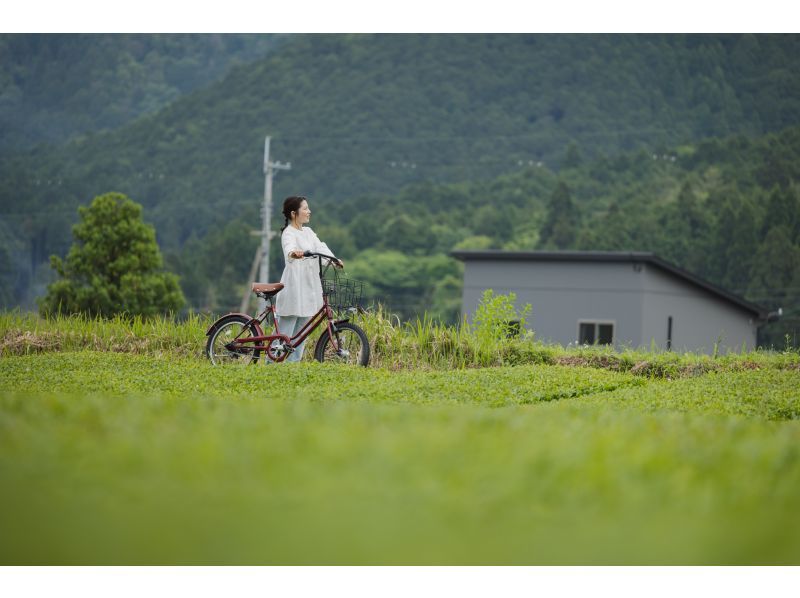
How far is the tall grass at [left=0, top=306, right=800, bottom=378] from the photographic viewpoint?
38.0 ft

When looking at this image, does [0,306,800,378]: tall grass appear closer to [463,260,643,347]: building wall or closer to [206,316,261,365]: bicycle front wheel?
[206,316,261,365]: bicycle front wheel

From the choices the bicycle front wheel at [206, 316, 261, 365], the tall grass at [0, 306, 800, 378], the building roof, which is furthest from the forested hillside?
the bicycle front wheel at [206, 316, 261, 365]

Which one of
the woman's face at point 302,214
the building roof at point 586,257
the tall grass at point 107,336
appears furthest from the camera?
the building roof at point 586,257

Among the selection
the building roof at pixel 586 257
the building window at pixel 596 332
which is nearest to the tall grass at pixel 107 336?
the building roof at pixel 586 257

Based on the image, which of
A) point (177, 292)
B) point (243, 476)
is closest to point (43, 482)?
point (243, 476)

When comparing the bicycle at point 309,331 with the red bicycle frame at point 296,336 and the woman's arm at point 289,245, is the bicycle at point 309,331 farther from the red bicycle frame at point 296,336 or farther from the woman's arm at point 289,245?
the woman's arm at point 289,245

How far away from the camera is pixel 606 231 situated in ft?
217

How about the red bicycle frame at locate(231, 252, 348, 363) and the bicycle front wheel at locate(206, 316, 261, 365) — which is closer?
the red bicycle frame at locate(231, 252, 348, 363)

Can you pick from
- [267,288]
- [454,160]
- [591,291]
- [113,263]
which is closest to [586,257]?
[591,291]

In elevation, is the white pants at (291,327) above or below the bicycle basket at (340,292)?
below

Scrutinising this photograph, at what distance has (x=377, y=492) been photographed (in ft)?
12.1

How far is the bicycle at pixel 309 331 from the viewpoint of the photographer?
1028 cm

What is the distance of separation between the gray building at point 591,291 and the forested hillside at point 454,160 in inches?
1302

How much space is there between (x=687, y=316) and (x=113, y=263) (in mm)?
18259
